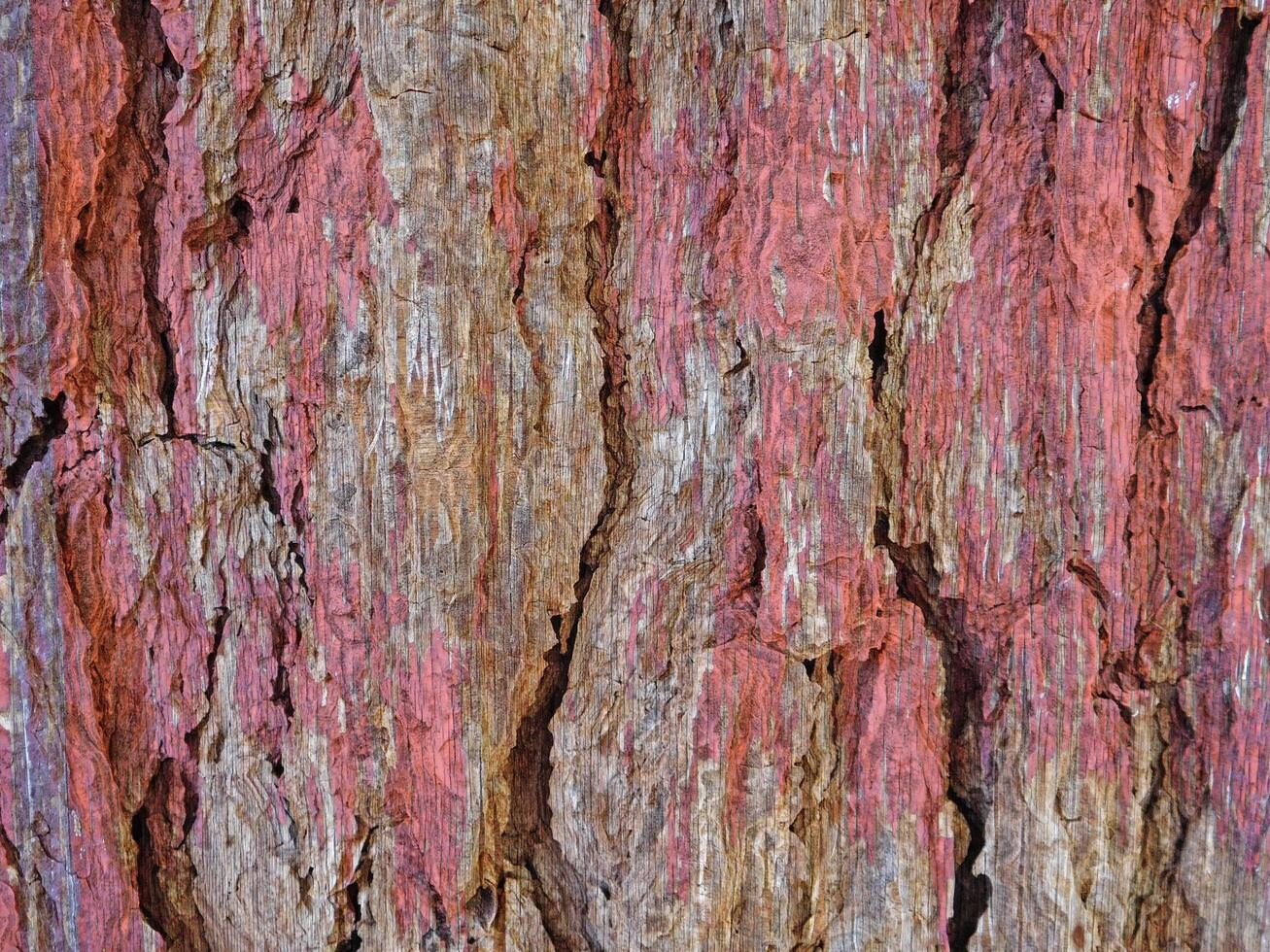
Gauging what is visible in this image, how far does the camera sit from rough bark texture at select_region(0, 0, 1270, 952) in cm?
87

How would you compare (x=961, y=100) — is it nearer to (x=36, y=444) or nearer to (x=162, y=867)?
(x=36, y=444)

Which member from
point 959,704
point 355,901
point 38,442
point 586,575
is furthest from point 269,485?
point 959,704

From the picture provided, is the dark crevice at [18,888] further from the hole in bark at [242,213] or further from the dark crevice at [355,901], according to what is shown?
the hole in bark at [242,213]

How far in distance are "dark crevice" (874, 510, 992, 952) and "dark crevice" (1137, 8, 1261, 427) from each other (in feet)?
0.90

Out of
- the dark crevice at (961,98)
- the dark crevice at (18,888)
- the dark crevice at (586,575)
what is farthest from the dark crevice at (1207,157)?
the dark crevice at (18,888)

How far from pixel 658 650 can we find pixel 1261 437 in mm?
648

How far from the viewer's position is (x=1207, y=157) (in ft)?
2.89

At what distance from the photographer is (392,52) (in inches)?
33.8

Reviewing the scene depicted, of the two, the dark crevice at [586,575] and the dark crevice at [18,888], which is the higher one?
the dark crevice at [586,575]

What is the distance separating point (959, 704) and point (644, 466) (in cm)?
41

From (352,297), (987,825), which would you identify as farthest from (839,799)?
(352,297)

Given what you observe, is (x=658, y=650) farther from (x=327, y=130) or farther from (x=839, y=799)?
(x=327, y=130)

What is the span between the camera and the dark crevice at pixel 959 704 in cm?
89

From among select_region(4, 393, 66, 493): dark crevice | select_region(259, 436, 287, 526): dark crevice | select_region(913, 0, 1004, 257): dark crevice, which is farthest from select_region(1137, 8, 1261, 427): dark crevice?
select_region(4, 393, 66, 493): dark crevice
